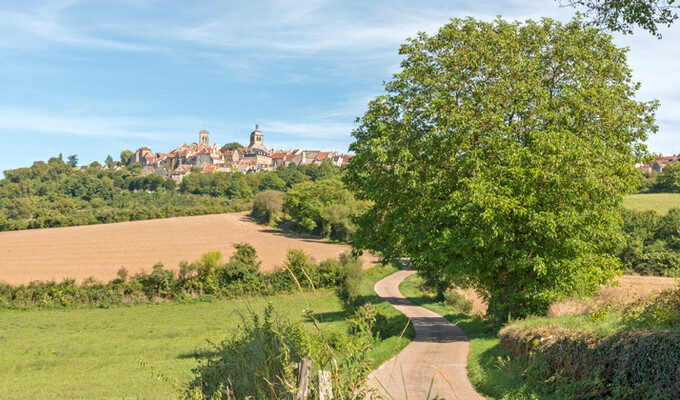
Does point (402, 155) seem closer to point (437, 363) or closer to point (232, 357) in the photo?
point (437, 363)

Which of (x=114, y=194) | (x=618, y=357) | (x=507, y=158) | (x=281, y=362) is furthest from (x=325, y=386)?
(x=114, y=194)

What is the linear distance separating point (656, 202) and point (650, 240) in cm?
2754

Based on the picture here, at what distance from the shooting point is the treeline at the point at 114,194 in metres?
97.2

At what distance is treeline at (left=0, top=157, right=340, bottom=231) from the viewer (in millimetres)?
97250

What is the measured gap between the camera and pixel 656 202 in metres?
75.4

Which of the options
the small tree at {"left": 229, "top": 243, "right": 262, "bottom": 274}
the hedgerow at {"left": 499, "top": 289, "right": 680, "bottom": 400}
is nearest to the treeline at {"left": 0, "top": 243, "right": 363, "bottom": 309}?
the small tree at {"left": 229, "top": 243, "right": 262, "bottom": 274}

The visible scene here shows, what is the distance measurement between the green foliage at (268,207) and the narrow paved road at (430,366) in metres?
76.5

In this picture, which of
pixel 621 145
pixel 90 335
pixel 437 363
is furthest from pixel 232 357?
pixel 90 335

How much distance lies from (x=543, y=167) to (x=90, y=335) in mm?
27622

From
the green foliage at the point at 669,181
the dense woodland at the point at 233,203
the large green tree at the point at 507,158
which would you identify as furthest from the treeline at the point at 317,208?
the large green tree at the point at 507,158

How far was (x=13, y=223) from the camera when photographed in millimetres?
86312

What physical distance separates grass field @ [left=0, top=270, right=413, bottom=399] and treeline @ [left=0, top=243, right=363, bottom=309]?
157 centimetres

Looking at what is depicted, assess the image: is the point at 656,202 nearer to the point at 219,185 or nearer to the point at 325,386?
the point at 325,386

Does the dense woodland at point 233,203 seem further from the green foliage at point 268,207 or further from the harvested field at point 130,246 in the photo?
the harvested field at point 130,246
